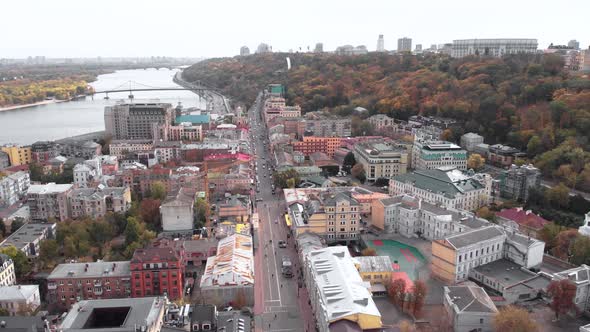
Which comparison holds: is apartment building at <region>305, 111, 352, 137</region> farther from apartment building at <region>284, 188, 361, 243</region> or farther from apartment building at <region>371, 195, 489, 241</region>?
apartment building at <region>284, 188, 361, 243</region>

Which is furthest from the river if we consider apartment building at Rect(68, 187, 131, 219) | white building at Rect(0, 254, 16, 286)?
white building at Rect(0, 254, 16, 286)

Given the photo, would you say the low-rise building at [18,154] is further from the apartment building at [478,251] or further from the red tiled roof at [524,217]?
the red tiled roof at [524,217]

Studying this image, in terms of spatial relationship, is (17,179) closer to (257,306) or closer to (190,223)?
(190,223)

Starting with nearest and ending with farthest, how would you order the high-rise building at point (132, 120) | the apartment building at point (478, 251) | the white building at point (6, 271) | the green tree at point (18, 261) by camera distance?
the white building at point (6, 271)
the apartment building at point (478, 251)
the green tree at point (18, 261)
the high-rise building at point (132, 120)

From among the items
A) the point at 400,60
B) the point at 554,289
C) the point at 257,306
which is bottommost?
the point at 257,306

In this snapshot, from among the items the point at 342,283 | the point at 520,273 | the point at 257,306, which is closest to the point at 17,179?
the point at 257,306

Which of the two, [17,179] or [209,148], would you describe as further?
[209,148]

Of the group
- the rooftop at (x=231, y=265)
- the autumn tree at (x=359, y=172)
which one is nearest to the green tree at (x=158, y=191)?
the rooftop at (x=231, y=265)
